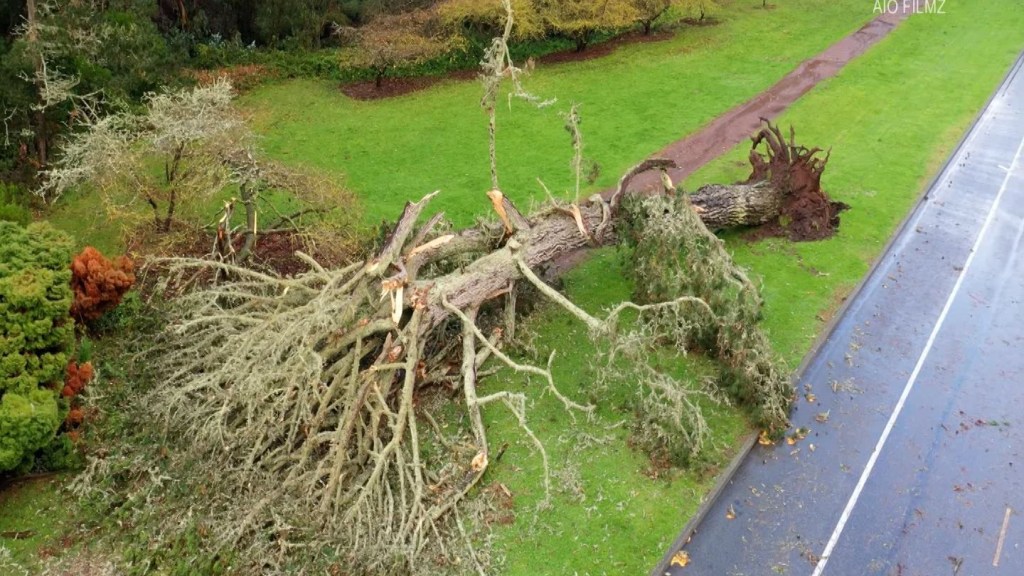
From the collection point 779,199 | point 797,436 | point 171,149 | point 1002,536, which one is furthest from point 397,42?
point 1002,536

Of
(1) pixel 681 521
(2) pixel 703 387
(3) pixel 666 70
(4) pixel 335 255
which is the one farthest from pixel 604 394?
(3) pixel 666 70

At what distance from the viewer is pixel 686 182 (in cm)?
1767

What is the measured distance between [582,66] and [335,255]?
1389 centimetres

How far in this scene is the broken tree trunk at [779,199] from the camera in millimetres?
15008

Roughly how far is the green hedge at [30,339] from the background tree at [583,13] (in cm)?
1696

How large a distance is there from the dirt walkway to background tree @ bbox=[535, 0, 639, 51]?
5011 mm

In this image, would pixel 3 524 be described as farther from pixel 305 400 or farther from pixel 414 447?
pixel 414 447

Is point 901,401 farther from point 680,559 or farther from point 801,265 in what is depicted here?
point 680,559

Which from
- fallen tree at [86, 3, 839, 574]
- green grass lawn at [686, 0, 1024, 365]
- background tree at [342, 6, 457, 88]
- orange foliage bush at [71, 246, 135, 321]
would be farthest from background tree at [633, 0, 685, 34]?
orange foliage bush at [71, 246, 135, 321]

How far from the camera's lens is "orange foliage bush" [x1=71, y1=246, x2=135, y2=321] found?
37.0 ft

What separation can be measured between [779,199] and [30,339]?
13.1 meters

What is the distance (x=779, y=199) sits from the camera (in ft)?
51.1

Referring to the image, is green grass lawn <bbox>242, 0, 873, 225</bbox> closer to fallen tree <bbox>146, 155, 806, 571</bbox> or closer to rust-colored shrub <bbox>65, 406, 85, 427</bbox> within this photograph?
fallen tree <bbox>146, 155, 806, 571</bbox>

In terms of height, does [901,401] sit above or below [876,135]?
below
